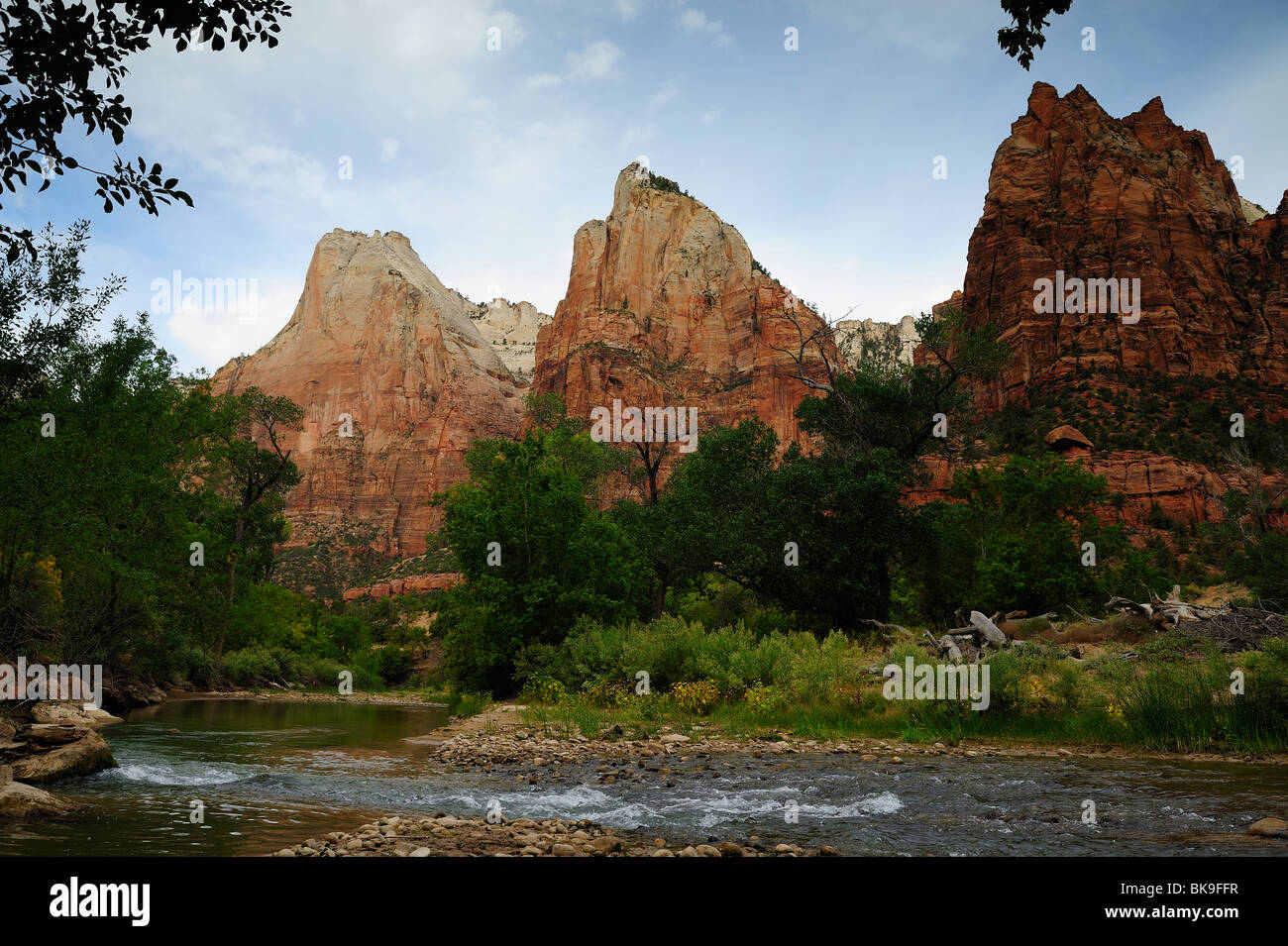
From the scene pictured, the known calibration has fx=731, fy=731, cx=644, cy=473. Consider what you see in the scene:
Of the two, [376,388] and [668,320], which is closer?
[668,320]

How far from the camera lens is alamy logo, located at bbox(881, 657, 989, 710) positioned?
1361 cm

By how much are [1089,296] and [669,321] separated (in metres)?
68.6

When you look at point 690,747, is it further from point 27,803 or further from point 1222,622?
point 1222,622

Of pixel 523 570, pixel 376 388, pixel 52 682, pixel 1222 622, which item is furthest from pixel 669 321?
pixel 1222 622

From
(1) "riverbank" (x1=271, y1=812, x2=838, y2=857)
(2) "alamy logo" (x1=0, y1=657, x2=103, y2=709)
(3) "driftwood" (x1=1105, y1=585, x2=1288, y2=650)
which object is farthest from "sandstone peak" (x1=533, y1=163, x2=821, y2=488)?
(1) "riverbank" (x1=271, y1=812, x2=838, y2=857)

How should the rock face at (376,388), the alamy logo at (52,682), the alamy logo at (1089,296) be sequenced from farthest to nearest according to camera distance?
1. the rock face at (376,388)
2. the alamy logo at (1089,296)
3. the alamy logo at (52,682)

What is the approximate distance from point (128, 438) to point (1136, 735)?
2894 centimetres

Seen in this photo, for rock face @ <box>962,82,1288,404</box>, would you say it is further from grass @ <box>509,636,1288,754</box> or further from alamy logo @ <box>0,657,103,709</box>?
alamy logo @ <box>0,657,103,709</box>

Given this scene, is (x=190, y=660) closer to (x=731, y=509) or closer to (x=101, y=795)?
(x=731, y=509)

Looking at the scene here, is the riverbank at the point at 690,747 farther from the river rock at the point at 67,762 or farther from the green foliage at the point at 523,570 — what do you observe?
the green foliage at the point at 523,570

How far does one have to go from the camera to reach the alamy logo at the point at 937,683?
13.6 meters
